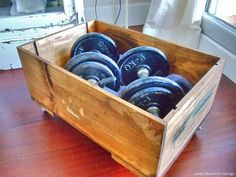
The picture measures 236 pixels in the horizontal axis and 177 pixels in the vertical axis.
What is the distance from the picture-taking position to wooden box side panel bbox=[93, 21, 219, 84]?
896 mm

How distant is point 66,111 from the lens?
93 centimetres

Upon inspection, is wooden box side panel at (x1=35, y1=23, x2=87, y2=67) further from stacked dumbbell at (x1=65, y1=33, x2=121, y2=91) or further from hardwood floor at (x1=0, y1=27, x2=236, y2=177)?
hardwood floor at (x1=0, y1=27, x2=236, y2=177)

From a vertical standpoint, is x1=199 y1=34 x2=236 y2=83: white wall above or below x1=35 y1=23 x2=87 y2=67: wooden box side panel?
below

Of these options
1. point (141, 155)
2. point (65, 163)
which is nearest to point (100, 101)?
point (141, 155)

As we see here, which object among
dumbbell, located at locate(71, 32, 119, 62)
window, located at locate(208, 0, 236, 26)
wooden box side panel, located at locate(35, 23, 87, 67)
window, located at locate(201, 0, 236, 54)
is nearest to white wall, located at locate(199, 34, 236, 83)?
window, located at locate(201, 0, 236, 54)

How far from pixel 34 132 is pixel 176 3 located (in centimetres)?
116

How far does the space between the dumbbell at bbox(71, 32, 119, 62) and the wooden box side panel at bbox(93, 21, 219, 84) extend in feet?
0.20

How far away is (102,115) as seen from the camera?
761mm

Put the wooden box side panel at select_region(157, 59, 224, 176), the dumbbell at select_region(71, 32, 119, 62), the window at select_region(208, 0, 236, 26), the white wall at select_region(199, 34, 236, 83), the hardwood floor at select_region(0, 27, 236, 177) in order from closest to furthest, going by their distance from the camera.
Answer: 1. the wooden box side panel at select_region(157, 59, 224, 176)
2. the hardwood floor at select_region(0, 27, 236, 177)
3. the dumbbell at select_region(71, 32, 119, 62)
4. the white wall at select_region(199, 34, 236, 83)
5. the window at select_region(208, 0, 236, 26)

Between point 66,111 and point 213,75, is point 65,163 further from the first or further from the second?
point 213,75

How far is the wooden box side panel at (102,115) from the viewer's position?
0.66 m

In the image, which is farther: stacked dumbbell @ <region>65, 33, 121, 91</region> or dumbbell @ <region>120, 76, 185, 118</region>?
stacked dumbbell @ <region>65, 33, 121, 91</region>

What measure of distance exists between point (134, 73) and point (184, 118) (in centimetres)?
38

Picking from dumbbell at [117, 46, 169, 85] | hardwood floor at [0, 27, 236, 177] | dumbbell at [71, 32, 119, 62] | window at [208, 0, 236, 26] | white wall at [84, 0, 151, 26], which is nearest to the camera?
hardwood floor at [0, 27, 236, 177]
